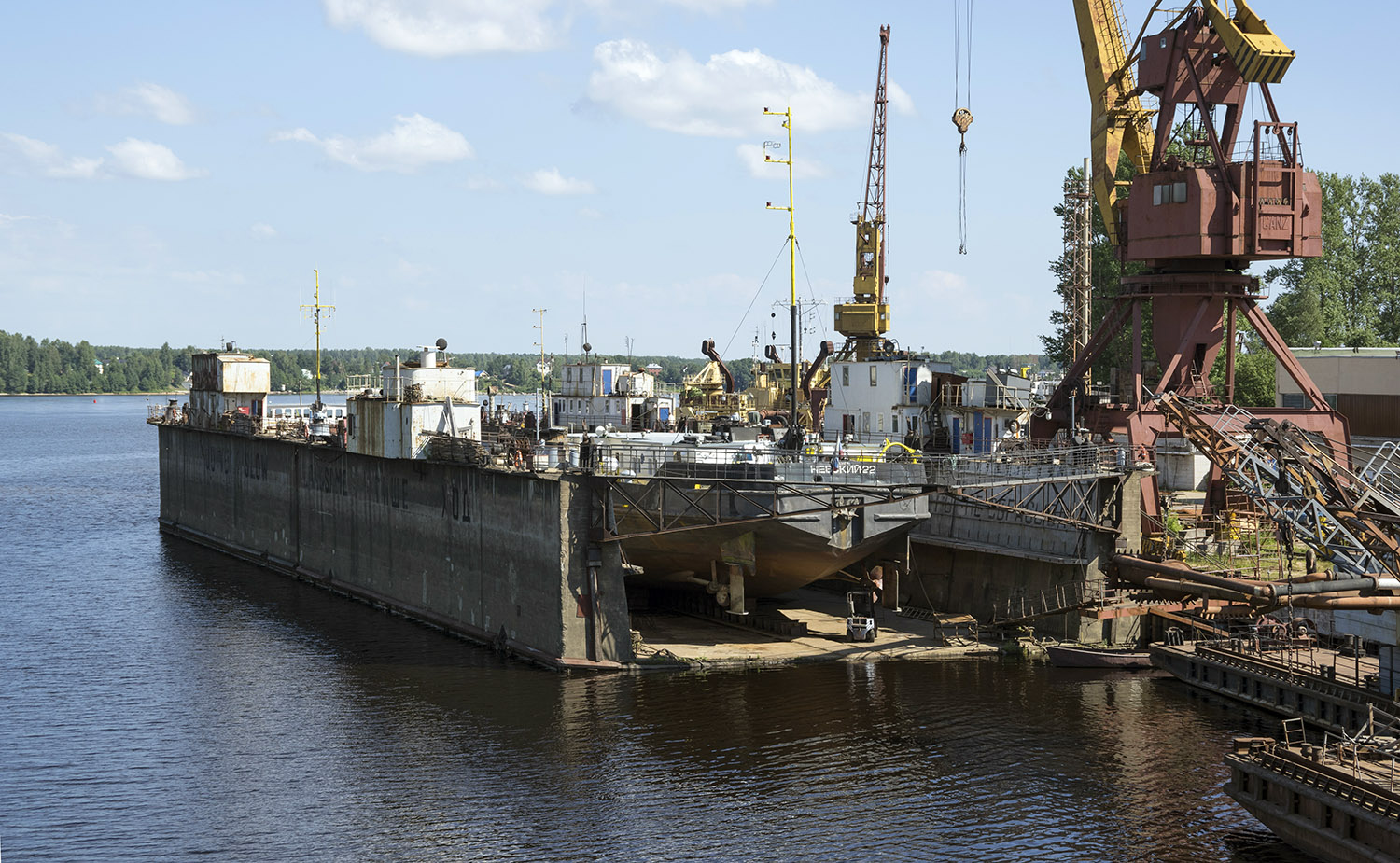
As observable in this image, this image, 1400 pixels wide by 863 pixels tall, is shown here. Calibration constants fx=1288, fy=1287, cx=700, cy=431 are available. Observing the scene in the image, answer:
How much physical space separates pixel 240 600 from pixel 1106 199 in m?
45.8

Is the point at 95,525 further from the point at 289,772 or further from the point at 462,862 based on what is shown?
the point at 462,862

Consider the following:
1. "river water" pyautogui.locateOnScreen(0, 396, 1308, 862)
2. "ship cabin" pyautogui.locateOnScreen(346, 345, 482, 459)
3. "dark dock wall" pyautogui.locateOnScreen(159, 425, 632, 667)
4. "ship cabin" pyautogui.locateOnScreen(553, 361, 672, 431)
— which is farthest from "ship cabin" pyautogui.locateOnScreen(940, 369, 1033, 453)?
"dark dock wall" pyautogui.locateOnScreen(159, 425, 632, 667)

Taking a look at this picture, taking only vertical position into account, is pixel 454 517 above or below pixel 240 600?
above

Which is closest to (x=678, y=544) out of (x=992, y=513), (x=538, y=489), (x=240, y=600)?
(x=538, y=489)

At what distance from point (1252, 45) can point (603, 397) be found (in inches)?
1534

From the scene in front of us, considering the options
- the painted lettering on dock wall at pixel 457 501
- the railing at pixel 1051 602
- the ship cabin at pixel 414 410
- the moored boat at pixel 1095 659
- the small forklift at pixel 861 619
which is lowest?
the moored boat at pixel 1095 659

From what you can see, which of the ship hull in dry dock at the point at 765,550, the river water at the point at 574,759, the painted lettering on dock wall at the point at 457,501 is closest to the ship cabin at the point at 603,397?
the painted lettering on dock wall at the point at 457,501

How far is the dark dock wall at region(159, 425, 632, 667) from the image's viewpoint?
141 ft

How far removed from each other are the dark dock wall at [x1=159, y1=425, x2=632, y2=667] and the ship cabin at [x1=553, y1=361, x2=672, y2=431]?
1635 centimetres

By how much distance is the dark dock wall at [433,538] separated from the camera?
42.9 meters

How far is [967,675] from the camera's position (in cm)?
4331

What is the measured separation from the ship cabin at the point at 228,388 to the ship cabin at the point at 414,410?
26.2 m

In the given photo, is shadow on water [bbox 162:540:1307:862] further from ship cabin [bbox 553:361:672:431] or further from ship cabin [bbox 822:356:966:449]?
ship cabin [bbox 553:361:672:431]

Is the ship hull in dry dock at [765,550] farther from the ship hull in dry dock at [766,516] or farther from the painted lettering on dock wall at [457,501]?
the painted lettering on dock wall at [457,501]
